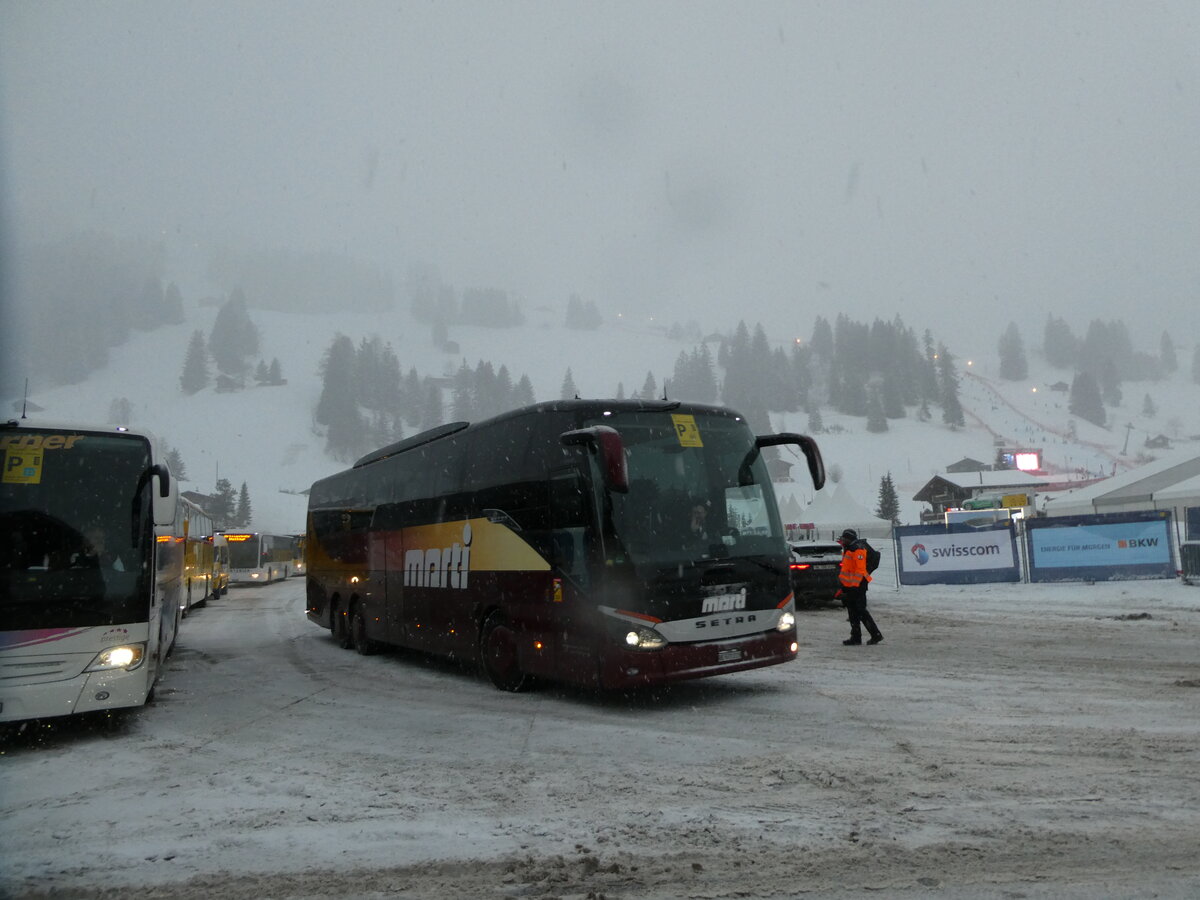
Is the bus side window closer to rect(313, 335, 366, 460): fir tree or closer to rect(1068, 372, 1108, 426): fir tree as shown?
rect(313, 335, 366, 460): fir tree

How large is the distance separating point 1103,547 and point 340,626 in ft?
59.1

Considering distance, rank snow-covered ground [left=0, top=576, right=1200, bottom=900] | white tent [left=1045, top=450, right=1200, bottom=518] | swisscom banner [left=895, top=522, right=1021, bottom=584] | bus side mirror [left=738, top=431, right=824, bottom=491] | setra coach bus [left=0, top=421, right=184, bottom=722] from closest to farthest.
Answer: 1. snow-covered ground [left=0, top=576, right=1200, bottom=900]
2. setra coach bus [left=0, top=421, right=184, bottom=722]
3. bus side mirror [left=738, top=431, right=824, bottom=491]
4. swisscom banner [left=895, top=522, right=1021, bottom=584]
5. white tent [left=1045, top=450, right=1200, bottom=518]

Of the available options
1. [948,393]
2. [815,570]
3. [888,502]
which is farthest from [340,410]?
[815,570]

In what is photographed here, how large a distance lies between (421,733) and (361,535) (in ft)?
24.4

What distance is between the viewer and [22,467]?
7863 mm

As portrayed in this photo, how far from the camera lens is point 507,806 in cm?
556

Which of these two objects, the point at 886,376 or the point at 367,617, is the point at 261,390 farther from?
the point at 367,617

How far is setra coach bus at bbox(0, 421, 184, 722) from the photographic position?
7418 millimetres

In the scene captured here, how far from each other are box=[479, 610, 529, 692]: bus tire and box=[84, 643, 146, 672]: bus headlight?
144 inches

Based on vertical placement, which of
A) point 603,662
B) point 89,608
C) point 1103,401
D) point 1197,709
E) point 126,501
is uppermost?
point 1103,401

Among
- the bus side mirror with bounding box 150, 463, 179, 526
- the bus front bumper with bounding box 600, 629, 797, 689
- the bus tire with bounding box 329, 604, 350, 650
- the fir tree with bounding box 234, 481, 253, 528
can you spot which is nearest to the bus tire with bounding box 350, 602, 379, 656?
the bus tire with bounding box 329, 604, 350, 650

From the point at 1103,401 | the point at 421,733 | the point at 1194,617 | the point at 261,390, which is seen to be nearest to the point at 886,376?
the point at 1103,401

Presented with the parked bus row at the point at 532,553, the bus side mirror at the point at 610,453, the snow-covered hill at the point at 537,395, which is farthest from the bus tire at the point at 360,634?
the snow-covered hill at the point at 537,395

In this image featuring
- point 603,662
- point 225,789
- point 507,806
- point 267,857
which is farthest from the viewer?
point 603,662
